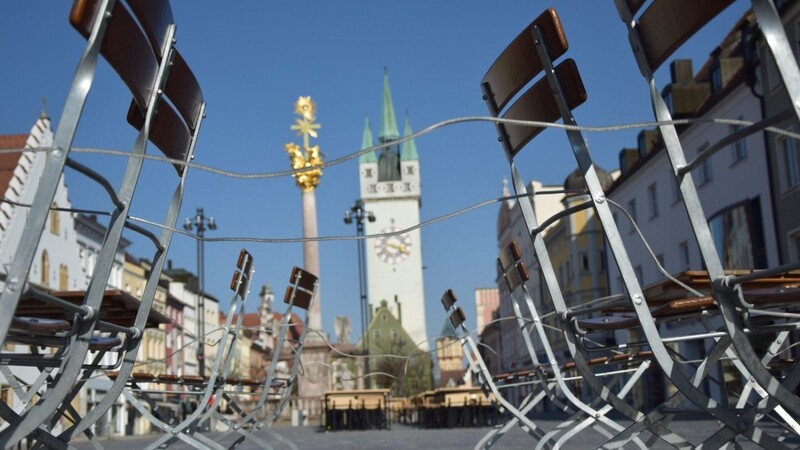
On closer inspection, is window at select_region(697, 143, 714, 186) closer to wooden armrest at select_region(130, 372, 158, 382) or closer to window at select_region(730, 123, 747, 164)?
window at select_region(730, 123, 747, 164)

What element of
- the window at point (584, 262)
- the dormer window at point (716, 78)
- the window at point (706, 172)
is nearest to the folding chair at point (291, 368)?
the window at point (706, 172)

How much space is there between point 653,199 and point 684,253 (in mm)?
4477

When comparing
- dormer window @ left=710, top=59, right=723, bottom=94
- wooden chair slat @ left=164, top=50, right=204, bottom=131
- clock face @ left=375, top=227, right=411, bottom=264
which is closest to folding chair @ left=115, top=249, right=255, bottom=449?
wooden chair slat @ left=164, top=50, right=204, bottom=131

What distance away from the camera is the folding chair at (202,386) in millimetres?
5090

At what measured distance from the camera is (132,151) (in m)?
2.85

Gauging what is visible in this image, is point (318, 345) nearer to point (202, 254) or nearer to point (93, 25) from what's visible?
point (202, 254)

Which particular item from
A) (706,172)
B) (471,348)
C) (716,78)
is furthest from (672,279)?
(716,78)

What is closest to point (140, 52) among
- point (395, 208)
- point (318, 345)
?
point (318, 345)

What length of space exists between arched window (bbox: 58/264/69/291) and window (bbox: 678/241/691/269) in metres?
23.7

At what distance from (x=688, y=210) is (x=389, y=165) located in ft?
406

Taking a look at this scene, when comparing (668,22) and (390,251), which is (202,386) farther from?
(390,251)

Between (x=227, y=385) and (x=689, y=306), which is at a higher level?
(x=227, y=385)

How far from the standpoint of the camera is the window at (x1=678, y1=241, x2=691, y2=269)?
3472 centimetres

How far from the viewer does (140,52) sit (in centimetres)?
280
